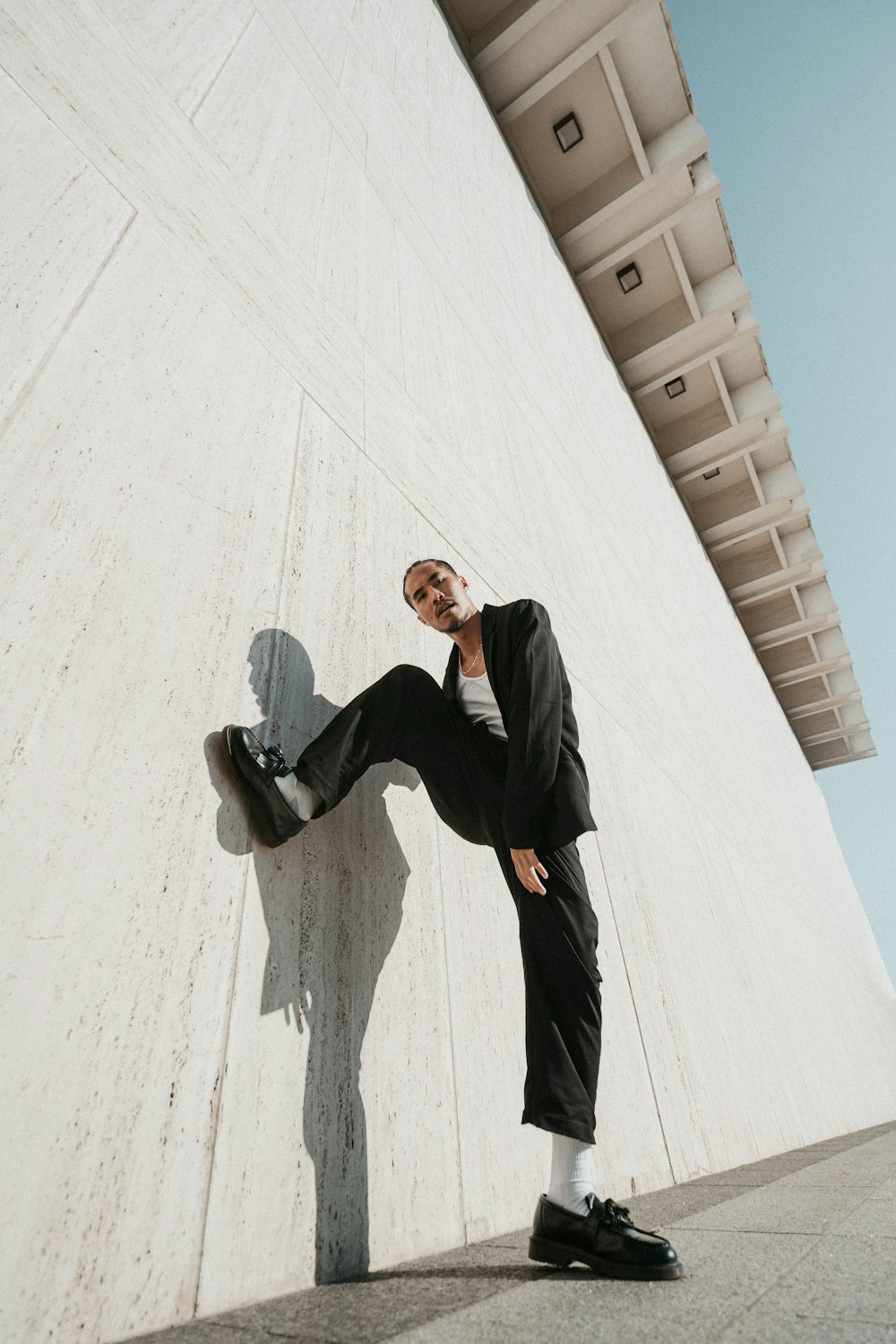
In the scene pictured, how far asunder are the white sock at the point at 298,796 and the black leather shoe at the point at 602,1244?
2.66ft

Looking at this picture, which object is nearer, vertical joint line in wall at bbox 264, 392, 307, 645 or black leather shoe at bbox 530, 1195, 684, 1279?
black leather shoe at bbox 530, 1195, 684, 1279

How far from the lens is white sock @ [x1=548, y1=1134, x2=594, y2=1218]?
118 centimetres

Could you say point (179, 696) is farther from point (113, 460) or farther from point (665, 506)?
point (665, 506)

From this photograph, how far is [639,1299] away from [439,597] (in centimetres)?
147

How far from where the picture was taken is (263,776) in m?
1.32

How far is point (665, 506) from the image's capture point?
374 inches

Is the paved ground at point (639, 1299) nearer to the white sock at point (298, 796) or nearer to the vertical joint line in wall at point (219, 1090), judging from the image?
the vertical joint line in wall at point (219, 1090)

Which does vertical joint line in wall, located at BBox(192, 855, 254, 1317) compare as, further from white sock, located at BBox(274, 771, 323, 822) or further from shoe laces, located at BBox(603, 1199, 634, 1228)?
shoe laces, located at BBox(603, 1199, 634, 1228)

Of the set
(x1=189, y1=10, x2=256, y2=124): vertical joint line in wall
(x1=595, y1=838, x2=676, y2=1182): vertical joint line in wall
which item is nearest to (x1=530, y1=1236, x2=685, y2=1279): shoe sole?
(x1=595, y1=838, x2=676, y2=1182): vertical joint line in wall

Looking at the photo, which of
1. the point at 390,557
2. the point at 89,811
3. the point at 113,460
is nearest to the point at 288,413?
the point at 390,557

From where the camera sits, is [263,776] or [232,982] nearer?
[232,982]

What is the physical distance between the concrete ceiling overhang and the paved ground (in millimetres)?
8897

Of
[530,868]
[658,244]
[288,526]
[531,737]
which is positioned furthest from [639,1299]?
[658,244]

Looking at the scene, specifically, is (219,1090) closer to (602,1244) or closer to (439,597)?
(602,1244)
